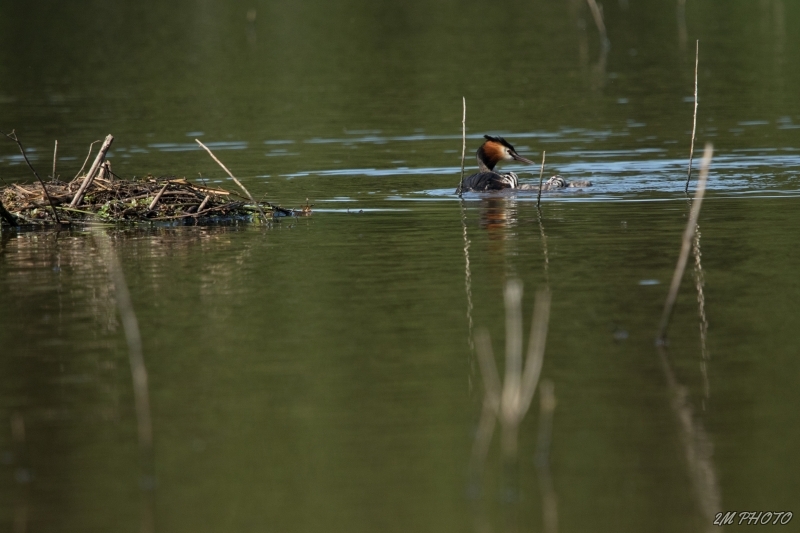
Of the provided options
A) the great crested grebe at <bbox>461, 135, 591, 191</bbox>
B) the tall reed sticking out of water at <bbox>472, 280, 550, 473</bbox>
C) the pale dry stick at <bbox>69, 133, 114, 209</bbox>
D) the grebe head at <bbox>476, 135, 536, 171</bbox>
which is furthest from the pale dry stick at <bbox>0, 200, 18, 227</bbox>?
the tall reed sticking out of water at <bbox>472, 280, 550, 473</bbox>

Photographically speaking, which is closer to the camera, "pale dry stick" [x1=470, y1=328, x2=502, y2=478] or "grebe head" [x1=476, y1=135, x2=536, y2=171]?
"pale dry stick" [x1=470, y1=328, x2=502, y2=478]

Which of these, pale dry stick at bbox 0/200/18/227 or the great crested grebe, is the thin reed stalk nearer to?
pale dry stick at bbox 0/200/18/227

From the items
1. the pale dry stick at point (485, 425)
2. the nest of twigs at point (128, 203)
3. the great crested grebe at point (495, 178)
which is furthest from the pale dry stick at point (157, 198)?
the pale dry stick at point (485, 425)

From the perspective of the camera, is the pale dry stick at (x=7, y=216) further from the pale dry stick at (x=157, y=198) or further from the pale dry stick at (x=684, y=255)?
the pale dry stick at (x=684, y=255)

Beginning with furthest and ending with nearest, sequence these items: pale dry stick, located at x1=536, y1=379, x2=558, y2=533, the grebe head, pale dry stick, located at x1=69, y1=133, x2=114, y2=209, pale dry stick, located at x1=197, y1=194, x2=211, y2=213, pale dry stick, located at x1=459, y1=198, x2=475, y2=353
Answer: the grebe head, pale dry stick, located at x1=197, y1=194, x2=211, y2=213, pale dry stick, located at x1=69, y1=133, x2=114, y2=209, pale dry stick, located at x1=459, y1=198, x2=475, y2=353, pale dry stick, located at x1=536, y1=379, x2=558, y2=533

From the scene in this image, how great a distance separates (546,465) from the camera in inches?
267

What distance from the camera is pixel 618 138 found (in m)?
22.3

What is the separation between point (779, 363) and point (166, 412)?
3683 mm

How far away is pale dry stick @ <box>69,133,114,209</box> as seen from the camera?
1445 centimetres

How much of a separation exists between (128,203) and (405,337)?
253 inches

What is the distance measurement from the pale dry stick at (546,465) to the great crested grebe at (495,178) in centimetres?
956

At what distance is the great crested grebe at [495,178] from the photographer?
17203mm

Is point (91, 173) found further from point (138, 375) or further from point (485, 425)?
point (485, 425)

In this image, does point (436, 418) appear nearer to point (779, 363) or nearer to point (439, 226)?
point (779, 363)
